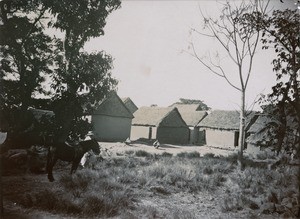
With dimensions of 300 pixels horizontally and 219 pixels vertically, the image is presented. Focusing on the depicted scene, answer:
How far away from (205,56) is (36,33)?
392 inches

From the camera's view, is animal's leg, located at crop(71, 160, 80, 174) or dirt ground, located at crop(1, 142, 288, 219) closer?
dirt ground, located at crop(1, 142, 288, 219)

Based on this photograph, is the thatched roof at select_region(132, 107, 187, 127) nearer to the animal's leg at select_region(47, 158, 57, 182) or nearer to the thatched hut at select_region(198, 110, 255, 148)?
the thatched hut at select_region(198, 110, 255, 148)

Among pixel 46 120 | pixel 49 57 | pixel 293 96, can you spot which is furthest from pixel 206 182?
pixel 49 57

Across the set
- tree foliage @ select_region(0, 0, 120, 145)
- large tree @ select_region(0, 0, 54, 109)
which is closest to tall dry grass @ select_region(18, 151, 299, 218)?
tree foliage @ select_region(0, 0, 120, 145)

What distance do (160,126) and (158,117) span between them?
1608 millimetres

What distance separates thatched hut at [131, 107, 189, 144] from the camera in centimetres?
3578

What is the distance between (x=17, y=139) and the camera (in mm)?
9453

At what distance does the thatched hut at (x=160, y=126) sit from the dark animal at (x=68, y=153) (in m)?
25.4

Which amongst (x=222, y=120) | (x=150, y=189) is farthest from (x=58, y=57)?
(x=222, y=120)

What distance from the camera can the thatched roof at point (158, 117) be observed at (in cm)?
3628

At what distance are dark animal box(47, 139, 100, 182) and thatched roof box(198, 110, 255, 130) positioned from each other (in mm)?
28771

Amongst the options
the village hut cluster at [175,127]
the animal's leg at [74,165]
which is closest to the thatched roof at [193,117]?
the village hut cluster at [175,127]

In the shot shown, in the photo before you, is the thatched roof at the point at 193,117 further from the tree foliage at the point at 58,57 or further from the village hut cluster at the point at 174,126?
the tree foliage at the point at 58,57

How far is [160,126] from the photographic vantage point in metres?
35.8
